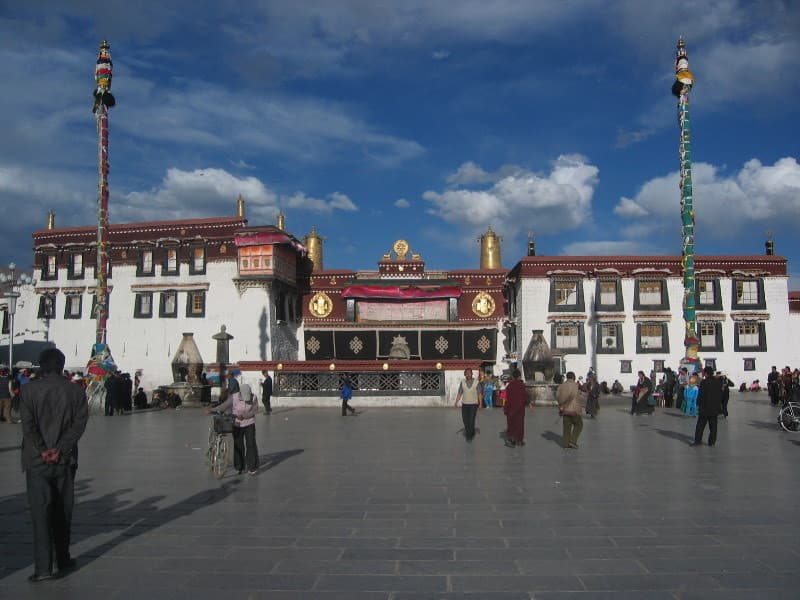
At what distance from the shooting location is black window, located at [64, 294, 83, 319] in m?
44.7

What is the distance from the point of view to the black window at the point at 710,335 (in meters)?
40.9

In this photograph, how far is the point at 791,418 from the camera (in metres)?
16.3

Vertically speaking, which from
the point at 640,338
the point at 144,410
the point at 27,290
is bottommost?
the point at 144,410

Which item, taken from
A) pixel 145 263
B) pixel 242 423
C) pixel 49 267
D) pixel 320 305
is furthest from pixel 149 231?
pixel 242 423

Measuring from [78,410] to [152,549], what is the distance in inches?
61.6

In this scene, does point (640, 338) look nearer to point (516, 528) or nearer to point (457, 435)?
point (457, 435)

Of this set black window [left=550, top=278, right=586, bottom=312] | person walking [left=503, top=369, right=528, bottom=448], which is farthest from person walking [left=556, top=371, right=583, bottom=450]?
black window [left=550, top=278, right=586, bottom=312]

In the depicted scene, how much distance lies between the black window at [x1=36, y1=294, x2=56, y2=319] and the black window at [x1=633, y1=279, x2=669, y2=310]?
3793cm

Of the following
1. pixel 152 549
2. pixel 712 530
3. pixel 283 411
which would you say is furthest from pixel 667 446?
pixel 283 411

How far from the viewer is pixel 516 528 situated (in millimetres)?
7105

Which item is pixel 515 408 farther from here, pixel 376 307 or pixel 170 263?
pixel 170 263

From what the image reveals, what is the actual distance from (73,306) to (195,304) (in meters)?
9.42

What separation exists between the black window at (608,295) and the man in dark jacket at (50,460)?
3815cm

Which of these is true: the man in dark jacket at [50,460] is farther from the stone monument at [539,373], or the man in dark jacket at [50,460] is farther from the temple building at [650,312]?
the temple building at [650,312]
